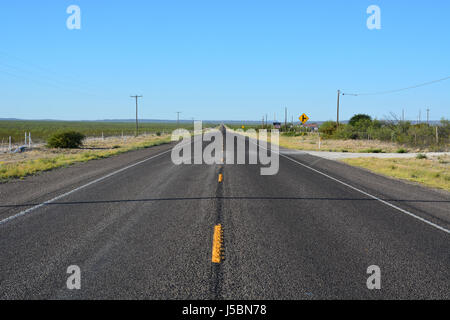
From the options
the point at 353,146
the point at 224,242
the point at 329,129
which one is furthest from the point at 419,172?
the point at 329,129

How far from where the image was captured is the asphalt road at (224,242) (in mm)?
4266

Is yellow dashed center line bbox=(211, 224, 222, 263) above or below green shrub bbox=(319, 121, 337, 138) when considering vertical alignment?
below

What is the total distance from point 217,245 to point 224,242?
0.20m

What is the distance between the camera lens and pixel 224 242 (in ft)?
19.5

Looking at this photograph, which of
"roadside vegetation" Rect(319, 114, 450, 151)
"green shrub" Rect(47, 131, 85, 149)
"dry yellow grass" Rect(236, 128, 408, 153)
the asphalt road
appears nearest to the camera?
the asphalt road

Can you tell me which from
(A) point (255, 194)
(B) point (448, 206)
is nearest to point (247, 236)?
(A) point (255, 194)

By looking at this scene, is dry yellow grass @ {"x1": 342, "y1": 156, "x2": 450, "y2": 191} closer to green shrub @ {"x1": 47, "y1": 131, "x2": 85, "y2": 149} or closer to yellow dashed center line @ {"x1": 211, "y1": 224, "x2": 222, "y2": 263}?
yellow dashed center line @ {"x1": 211, "y1": 224, "x2": 222, "y2": 263}

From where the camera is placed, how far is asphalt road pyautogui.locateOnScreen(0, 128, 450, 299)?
14.0 ft

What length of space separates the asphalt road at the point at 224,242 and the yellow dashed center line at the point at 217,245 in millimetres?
81

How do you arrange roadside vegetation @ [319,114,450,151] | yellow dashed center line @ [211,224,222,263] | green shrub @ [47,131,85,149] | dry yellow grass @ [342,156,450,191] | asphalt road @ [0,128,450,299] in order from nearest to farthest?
asphalt road @ [0,128,450,299] → yellow dashed center line @ [211,224,222,263] → dry yellow grass @ [342,156,450,191] → roadside vegetation @ [319,114,450,151] → green shrub @ [47,131,85,149]

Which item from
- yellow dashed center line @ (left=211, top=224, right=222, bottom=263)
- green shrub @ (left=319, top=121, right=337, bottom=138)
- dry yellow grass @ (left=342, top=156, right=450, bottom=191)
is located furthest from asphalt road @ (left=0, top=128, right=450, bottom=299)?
green shrub @ (left=319, top=121, right=337, bottom=138)

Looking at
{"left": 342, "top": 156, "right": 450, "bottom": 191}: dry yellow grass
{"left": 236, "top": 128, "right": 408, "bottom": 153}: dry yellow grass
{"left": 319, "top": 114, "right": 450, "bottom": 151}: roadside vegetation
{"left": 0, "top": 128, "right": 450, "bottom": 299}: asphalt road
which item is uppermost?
{"left": 319, "top": 114, "right": 450, "bottom": 151}: roadside vegetation

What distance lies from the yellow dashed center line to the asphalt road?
3.2 inches

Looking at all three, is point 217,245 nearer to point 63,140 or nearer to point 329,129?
point 63,140
